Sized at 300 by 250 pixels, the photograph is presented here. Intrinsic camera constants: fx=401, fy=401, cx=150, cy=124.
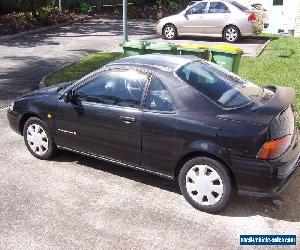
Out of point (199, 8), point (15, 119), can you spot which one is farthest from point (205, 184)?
point (199, 8)

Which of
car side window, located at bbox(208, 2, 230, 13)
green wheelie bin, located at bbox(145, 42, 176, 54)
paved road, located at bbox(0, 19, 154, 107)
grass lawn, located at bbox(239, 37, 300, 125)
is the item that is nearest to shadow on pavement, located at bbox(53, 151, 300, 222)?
grass lawn, located at bbox(239, 37, 300, 125)

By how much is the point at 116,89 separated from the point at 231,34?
11546 mm

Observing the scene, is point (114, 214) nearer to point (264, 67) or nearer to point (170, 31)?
point (264, 67)

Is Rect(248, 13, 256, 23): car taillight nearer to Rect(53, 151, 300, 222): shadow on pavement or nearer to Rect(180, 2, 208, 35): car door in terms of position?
Rect(180, 2, 208, 35): car door

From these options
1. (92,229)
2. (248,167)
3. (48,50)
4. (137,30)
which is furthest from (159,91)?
(137,30)

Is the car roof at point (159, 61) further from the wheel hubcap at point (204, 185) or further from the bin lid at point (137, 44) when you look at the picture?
the bin lid at point (137, 44)

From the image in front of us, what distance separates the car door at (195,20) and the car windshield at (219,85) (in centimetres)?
1130

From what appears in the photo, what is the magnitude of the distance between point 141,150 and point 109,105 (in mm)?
773

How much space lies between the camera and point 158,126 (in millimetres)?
4965

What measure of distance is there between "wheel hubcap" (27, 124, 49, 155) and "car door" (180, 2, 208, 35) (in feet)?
38.1

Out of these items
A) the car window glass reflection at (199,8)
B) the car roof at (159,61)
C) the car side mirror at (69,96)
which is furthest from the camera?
the car window glass reflection at (199,8)

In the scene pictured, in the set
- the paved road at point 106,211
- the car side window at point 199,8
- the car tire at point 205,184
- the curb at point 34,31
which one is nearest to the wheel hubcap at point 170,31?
the car side window at point 199,8

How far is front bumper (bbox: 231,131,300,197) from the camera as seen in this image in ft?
14.5

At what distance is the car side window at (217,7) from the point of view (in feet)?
52.5
